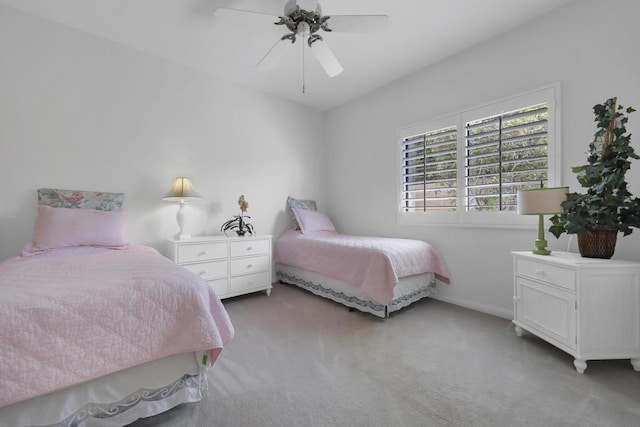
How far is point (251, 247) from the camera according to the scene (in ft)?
10.2

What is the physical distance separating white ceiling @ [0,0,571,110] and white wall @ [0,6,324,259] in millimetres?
223

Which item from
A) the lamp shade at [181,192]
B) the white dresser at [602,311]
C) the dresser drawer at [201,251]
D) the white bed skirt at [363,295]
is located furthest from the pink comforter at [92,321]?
the white dresser at [602,311]

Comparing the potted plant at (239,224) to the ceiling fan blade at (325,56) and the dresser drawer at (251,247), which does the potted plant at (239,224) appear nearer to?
the dresser drawer at (251,247)

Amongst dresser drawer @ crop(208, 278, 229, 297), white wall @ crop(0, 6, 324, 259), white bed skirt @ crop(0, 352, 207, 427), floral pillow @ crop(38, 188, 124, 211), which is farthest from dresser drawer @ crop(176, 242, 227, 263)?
white bed skirt @ crop(0, 352, 207, 427)

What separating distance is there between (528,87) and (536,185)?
2.74 feet

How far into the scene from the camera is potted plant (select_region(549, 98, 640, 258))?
166 cm

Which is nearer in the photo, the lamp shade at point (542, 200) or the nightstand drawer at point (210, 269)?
the lamp shade at point (542, 200)

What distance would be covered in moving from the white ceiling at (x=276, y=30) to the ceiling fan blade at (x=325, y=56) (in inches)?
12.6

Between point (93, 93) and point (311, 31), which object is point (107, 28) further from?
point (311, 31)

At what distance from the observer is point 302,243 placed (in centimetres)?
328

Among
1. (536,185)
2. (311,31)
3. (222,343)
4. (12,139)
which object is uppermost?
(311,31)

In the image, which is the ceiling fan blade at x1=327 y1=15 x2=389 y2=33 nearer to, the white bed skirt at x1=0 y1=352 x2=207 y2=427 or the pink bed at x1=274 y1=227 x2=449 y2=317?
the pink bed at x1=274 y1=227 x2=449 y2=317

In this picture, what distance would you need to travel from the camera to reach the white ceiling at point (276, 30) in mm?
2121

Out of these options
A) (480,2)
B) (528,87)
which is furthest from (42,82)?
(528,87)
